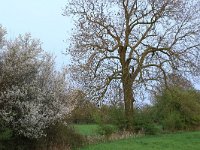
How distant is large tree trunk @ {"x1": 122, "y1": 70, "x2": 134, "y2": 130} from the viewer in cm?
3256

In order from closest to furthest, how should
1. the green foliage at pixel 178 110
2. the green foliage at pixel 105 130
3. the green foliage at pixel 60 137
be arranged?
the green foliage at pixel 60 137
the green foliage at pixel 105 130
the green foliage at pixel 178 110

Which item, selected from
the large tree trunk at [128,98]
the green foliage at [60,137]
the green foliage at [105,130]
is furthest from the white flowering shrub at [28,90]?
the large tree trunk at [128,98]

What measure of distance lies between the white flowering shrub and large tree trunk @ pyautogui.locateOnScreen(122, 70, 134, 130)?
1324cm

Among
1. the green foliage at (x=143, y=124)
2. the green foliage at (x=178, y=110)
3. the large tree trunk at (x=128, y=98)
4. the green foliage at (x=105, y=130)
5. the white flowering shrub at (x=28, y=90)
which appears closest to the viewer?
the white flowering shrub at (x=28, y=90)

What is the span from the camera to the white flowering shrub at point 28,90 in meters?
17.2

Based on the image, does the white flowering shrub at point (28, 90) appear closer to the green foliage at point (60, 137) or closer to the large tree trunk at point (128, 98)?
the green foliage at point (60, 137)

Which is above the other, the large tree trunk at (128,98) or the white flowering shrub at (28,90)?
the large tree trunk at (128,98)

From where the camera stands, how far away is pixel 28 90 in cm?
1809

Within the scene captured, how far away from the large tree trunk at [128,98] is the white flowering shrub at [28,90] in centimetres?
1324

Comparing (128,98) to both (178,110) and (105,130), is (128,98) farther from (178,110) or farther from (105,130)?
(178,110)

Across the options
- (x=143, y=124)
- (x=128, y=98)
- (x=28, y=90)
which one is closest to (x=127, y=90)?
(x=128, y=98)

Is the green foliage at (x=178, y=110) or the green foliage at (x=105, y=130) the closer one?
the green foliage at (x=105, y=130)

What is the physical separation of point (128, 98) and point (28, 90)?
15747mm

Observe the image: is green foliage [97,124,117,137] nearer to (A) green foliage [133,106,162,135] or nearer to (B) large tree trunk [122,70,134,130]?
(B) large tree trunk [122,70,134,130]
